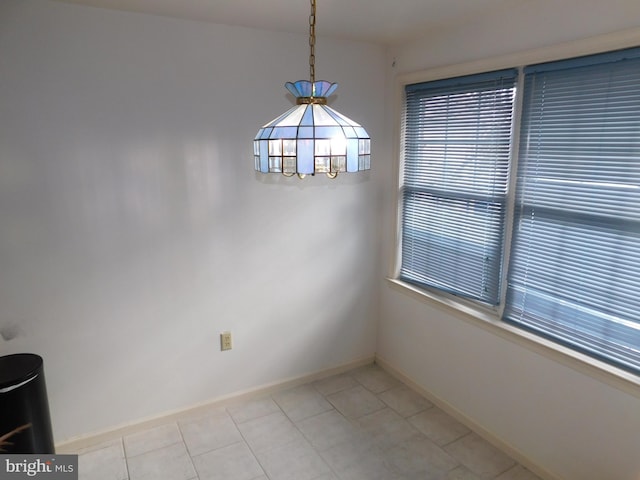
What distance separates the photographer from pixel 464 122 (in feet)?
7.91

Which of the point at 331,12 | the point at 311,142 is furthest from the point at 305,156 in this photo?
the point at 331,12

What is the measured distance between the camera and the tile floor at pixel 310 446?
219cm

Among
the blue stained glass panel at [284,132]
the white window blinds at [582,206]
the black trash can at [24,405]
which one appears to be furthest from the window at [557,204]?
the black trash can at [24,405]

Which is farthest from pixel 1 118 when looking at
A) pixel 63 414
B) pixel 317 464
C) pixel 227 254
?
pixel 317 464

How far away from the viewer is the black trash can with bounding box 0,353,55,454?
1.87 m

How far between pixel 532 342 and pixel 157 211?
6.83ft

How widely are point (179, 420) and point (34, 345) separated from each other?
928mm

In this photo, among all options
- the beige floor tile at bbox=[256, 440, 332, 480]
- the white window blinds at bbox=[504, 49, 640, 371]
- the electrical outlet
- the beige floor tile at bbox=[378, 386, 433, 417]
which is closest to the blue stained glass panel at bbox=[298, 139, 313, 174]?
the white window blinds at bbox=[504, 49, 640, 371]

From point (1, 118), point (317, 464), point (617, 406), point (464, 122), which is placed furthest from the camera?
point (464, 122)

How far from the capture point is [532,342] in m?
2.12

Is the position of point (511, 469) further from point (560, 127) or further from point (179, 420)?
point (179, 420)

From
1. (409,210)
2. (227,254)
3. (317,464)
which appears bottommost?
(317,464)

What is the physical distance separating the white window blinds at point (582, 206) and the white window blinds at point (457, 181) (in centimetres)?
15

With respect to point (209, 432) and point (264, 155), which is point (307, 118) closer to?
point (264, 155)
